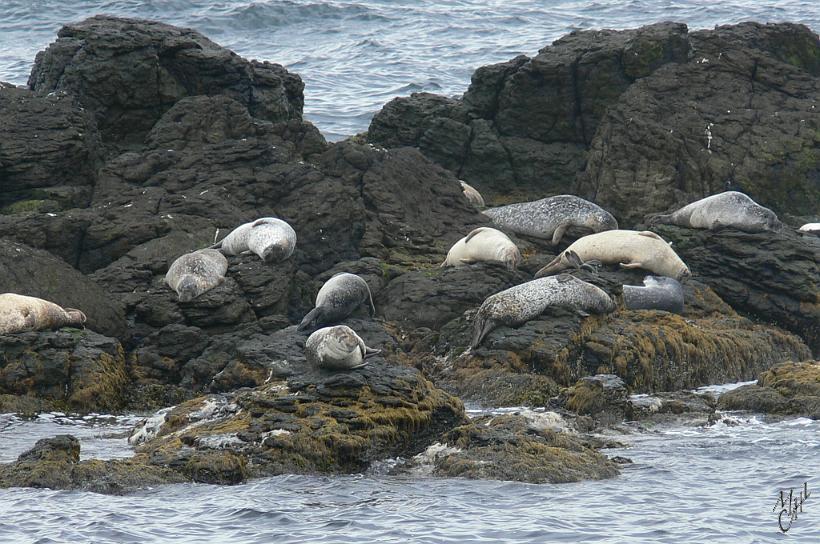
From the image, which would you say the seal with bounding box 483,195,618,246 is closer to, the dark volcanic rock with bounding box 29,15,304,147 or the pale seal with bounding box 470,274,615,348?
the pale seal with bounding box 470,274,615,348

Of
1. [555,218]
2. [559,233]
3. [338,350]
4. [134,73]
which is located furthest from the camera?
[134,73]

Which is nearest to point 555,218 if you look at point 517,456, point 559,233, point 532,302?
point 559,233

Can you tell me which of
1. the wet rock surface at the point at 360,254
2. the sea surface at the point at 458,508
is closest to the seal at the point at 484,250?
the wet rock surface at the point at 360,254

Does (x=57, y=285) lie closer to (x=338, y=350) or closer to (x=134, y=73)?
(x=338, y=350)

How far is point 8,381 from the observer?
1350 centimetres

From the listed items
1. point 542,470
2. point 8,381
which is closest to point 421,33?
point 8,381

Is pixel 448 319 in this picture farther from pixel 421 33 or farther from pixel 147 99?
pixel 421 33

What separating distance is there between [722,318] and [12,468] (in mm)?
8996

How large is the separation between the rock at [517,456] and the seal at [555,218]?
25.6 feet

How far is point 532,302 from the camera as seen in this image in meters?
14.4

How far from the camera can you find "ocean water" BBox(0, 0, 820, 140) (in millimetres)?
40188

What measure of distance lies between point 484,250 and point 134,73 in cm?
755

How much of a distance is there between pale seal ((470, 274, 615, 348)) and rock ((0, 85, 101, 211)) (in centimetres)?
721

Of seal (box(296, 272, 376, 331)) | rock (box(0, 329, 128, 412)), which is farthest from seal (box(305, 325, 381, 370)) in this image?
rock (box(0, 329, 128, 412))
